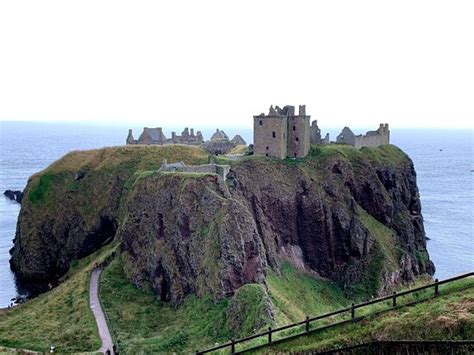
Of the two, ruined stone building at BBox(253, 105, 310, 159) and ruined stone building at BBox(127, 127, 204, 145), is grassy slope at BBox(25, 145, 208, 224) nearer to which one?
ruined stone building at BBox(253, 105, 310, 159)

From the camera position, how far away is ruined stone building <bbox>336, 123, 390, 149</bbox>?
315 feet

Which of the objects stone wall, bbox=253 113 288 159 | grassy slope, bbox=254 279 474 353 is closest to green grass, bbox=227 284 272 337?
grassy slope, bbox=254 279 474 353

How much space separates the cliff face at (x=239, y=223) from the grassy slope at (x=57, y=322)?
8046mm

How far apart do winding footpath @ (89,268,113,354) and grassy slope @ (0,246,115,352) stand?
51 centimetres

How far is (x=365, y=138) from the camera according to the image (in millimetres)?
99688

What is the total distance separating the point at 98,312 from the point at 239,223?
18.3m

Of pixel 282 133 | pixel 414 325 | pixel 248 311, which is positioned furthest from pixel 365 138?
pixel 414 325

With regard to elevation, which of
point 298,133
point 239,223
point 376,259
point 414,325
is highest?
point 298,133

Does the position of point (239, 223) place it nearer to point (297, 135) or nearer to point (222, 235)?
point (222, 235)

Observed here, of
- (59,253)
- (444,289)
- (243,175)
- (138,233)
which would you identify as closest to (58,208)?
(59,253)

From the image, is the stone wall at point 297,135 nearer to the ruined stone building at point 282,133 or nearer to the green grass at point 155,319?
the ruined stone building at point 282,133

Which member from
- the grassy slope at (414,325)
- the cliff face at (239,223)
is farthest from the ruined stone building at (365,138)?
the grassy slope at (414,325)

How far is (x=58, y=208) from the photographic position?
302ft

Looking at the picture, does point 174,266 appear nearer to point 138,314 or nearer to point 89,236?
point 138,314
